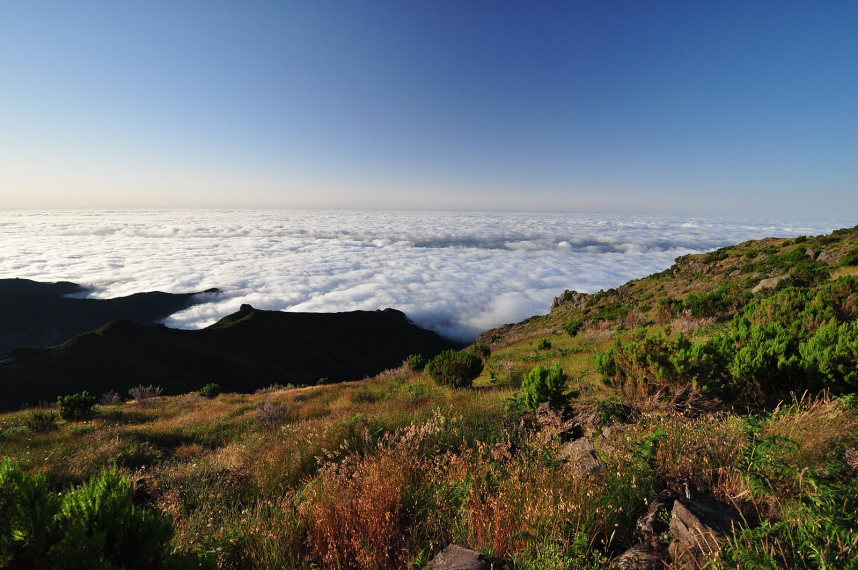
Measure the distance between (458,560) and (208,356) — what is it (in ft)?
258

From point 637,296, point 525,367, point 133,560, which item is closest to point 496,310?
point 637,296

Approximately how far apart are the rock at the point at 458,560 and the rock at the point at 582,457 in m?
1.35

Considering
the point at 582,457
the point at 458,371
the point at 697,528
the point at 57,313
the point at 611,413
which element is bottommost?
the point at 57,313

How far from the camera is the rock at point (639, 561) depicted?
7.47ft

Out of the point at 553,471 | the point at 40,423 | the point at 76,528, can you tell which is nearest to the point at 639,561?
the point at 553,471

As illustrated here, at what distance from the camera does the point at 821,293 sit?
9039mm

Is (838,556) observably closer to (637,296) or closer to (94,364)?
(637,296)

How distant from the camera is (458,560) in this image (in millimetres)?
2486

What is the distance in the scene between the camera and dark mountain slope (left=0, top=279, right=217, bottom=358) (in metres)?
109

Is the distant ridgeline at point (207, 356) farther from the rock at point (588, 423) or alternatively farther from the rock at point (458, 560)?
the rock at point (458, 560)

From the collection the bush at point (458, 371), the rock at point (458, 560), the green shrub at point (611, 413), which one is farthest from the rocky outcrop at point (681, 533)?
the bush at point (458, 371)

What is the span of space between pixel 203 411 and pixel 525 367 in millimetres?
12742

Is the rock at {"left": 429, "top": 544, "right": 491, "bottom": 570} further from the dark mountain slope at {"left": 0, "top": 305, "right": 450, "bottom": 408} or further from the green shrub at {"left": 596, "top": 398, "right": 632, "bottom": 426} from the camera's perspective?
the dark mountain slope at {"left": 0, "top": 305, "right": 450, "bottom": 408}

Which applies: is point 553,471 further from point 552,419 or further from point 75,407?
point 75,407
